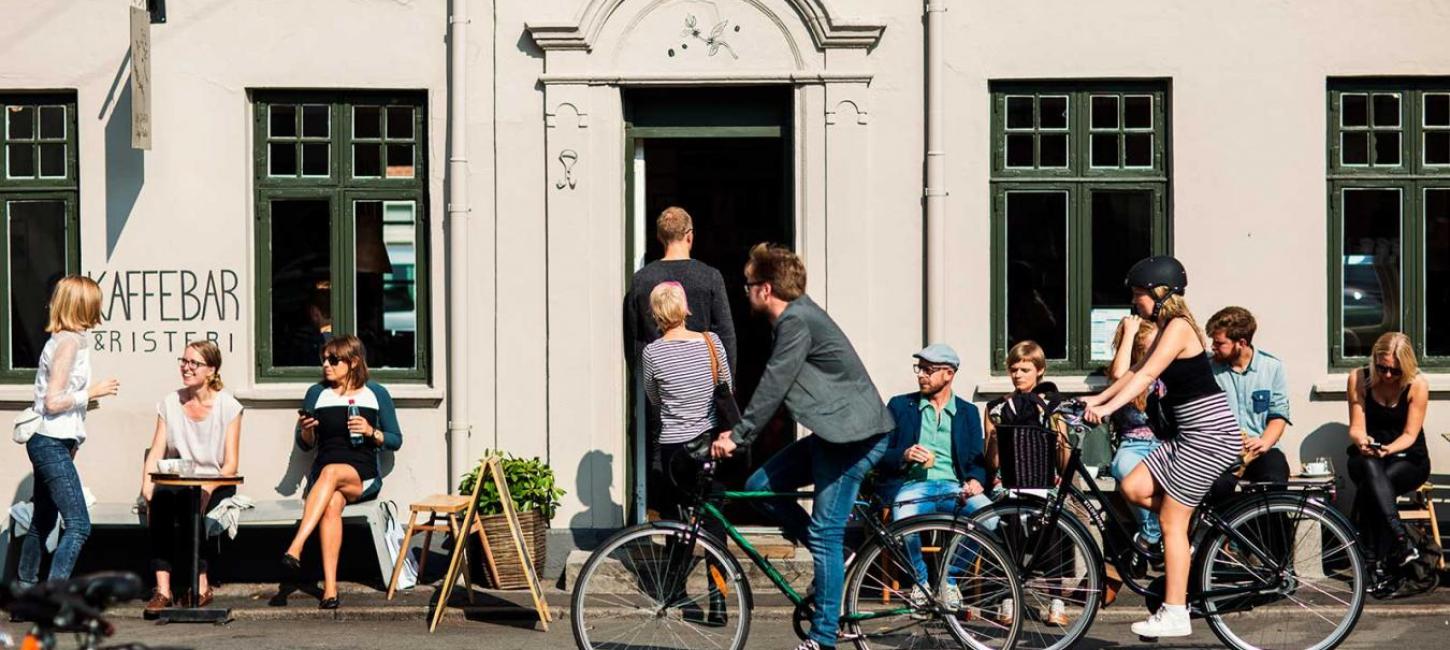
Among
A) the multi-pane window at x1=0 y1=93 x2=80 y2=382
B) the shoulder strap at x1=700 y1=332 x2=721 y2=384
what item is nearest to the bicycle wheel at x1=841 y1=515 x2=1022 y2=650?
the shoulder strap at x1=700 y1=332 x2=721 y2=384

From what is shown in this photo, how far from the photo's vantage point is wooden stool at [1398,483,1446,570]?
11.0 m

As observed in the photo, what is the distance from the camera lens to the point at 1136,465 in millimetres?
8734

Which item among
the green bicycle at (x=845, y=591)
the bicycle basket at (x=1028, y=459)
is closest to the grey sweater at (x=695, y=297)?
the bicycle basket at (x=1028, y=459)

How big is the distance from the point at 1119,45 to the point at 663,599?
16.8ft

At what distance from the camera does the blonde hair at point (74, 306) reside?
409 inches

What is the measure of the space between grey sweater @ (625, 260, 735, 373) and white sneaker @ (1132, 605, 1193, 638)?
2949 millimetres

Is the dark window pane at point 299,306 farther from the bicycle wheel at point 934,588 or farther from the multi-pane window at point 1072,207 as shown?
the bicycle wheel at point 934,588

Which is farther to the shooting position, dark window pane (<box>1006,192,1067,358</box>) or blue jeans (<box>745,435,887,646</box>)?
dark window pane (<box>1006,192,1067,358</box>)

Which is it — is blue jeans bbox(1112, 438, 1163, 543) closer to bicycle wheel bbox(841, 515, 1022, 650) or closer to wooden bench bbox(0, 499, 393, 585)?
bicycle wheel bbox(841, 515, 1022, 650)

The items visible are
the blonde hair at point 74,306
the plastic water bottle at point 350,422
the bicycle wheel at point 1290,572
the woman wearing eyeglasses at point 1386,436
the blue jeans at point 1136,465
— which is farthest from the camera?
the plastic water bottle at point 350,422

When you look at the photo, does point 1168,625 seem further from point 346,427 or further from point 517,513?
point 346,427

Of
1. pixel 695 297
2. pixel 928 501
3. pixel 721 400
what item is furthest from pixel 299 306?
pixel 928 501

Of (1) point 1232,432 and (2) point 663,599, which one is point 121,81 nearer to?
(2) point 663,599

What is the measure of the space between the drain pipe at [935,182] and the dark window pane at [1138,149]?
1140 mm
